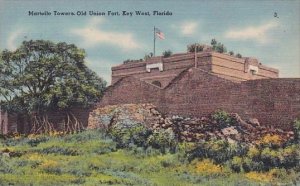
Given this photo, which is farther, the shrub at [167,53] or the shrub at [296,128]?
the shrub at [167,53]

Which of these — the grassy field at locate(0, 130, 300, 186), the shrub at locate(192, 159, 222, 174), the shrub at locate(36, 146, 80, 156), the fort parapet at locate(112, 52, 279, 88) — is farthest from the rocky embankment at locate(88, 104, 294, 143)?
the fort parapet at locate(112, 52, 279, 88)

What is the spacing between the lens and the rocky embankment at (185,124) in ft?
48.3

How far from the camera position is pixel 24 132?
22828 mm

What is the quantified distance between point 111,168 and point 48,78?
8432 millimetres

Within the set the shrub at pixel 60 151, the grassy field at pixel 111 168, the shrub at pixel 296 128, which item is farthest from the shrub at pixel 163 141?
the shrub at pixel 296 128

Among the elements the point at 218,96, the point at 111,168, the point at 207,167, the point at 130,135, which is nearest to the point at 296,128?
the point at 218,96

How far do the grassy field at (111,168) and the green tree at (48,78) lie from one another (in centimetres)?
428

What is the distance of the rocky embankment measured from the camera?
14727mm

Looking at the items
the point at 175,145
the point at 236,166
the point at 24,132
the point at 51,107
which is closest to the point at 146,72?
the point at 51,107

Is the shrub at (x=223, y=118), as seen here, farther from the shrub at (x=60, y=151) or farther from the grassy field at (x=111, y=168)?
the shrub at (x=60, y=151)

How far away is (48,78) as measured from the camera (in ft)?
66.9

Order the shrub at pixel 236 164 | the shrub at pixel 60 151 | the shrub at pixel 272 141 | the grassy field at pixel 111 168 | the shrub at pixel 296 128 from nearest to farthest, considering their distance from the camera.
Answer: the grassy field at pixel 111 168
the shrub at pixel 236 164
the shrub at pixel 272 141
the shrub at pixel 296 128
the shrub at pixel 60 151

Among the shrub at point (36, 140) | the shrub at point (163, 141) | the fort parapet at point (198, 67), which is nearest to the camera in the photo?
the shrub at point (163, 141)

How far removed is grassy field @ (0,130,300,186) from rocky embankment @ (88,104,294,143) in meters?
1.36
